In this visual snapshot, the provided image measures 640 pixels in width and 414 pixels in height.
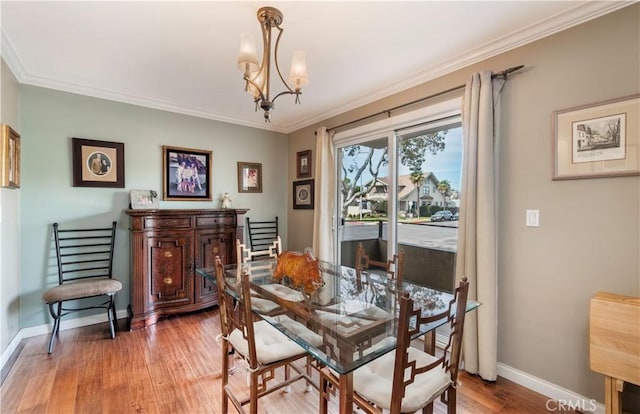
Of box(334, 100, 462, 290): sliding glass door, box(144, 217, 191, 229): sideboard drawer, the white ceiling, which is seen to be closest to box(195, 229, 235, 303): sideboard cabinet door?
box(144, 217, 191, 229): sideboard drawer

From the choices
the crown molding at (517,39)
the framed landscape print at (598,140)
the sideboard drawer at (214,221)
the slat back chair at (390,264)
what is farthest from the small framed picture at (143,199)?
the framed landscape print at (598,140)

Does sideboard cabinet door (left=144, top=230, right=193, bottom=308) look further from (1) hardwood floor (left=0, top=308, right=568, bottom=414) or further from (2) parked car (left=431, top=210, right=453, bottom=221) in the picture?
(2) parked car (left=431, top=210, right=453, bottom=221)

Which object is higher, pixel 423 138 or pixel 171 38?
pixel 171 38

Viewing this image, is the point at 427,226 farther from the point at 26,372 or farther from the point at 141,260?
the point at 26,372

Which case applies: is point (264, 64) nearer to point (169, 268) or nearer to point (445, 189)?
point (445, 189)

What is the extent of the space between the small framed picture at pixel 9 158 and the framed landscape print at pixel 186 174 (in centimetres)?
122

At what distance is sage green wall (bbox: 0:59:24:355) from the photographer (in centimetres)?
225

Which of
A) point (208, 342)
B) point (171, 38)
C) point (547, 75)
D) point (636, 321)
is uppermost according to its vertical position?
point (171, 38)

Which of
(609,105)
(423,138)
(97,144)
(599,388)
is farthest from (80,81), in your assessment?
(599,388)

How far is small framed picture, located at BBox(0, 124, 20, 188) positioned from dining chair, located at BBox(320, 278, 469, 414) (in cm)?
273

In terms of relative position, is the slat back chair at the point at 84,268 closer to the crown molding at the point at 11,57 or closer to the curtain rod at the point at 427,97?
the crown molding at the point at 11,57

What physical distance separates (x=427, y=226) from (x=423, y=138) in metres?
0.86

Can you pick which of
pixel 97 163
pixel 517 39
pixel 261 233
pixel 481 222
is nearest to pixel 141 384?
A: pixel 97 163

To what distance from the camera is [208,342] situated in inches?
105
